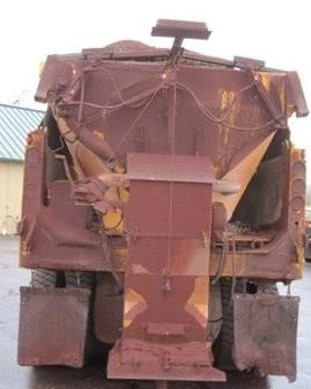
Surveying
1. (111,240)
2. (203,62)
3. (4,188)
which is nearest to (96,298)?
(111,240)

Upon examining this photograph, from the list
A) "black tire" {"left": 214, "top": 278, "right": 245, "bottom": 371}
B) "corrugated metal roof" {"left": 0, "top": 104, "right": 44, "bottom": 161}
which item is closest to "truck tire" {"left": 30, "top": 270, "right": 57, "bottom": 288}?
"black tire" {"left": 214, "top": 278, "right": 245, "bottom": 371}

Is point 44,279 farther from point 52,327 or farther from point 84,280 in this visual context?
point 52,327

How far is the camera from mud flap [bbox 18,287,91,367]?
5.80 metres

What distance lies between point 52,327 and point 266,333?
5.47 ft

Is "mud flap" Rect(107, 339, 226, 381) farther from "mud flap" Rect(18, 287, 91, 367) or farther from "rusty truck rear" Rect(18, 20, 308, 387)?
"mud flap" Rect(18, 287, 91, 367)

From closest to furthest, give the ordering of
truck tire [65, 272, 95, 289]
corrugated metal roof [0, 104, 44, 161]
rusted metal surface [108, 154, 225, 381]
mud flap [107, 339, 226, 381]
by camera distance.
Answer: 1. mud flap [107, 339, 226, 381]
2. rusted metal surface [108, 154, 225, 381]
3. truck tire [65, 272, 95, 289]
4. corrugated metal roof [0, 104, 44, 161]

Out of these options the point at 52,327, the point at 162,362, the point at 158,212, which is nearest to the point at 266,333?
the point at 162,362

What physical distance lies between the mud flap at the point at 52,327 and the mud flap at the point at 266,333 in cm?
121

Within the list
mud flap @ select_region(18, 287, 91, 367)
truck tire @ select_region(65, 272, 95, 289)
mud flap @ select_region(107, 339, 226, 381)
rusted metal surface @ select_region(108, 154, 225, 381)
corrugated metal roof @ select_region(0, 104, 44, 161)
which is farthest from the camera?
corrugated metal roof @ select_region(0, 104, 44, 161)

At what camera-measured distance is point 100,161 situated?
6.06 meters

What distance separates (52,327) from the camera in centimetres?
581

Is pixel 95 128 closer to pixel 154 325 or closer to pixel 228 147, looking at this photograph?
→ pixel 228 147

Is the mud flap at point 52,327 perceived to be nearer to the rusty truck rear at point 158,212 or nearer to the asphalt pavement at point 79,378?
the rusty truck rear at point 158,212

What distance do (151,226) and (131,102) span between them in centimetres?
121
